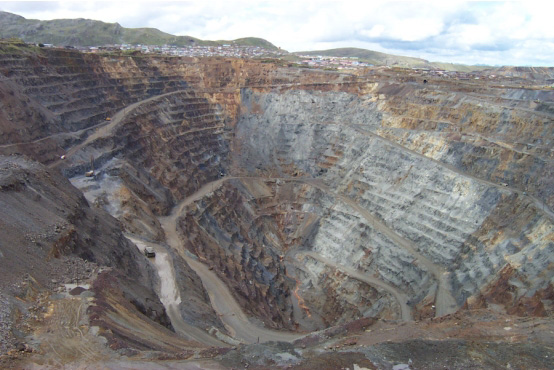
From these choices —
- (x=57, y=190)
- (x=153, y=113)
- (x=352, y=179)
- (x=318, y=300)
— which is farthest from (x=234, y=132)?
(x=57, y=190)

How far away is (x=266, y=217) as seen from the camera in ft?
219

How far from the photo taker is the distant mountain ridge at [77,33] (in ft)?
514

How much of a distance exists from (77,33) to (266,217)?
136m

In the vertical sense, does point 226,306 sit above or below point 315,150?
below

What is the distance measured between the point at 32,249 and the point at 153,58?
6653 centimetres

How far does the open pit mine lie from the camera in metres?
22.5

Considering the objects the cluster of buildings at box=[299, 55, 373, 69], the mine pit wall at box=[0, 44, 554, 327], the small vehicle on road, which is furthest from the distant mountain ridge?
the small vehicle on road

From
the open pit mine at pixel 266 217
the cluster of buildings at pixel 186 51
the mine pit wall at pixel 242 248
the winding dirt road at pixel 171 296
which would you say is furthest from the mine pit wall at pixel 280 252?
the cluster of buildings at pixel 186 51

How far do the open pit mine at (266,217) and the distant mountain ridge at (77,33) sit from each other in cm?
9542

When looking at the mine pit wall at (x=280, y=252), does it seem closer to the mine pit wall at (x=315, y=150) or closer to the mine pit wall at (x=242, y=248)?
the mine pit wall at (x=242, y=248)

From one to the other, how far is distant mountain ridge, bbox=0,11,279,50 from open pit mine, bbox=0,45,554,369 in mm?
95418

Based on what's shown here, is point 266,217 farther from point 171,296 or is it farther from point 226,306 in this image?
point 171,296

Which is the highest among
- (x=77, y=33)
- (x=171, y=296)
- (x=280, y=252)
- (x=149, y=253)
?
(x=77, y=33)

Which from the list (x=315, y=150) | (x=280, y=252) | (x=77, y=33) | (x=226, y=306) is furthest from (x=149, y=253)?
(x=77, y=33)
